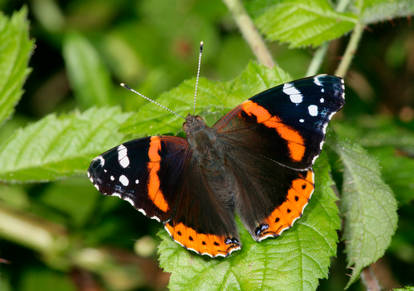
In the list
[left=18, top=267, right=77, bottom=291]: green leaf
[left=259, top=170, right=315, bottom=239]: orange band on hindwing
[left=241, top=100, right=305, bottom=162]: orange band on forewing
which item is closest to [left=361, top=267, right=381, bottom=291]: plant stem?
[left=259, top=170, right=315, bottom=239]: orange band on hindwing

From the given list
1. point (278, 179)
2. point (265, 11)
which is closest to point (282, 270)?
point (278, 179)

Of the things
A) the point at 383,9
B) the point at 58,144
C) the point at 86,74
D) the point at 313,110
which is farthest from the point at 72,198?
the point at 383,9

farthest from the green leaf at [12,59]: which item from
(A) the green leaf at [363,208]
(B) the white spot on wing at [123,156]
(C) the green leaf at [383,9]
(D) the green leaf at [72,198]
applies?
(C) the green leaf at [383,9]

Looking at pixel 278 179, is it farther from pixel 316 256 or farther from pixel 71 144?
pixel 71 144

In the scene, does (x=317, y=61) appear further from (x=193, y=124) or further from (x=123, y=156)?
(x=123, y=156)

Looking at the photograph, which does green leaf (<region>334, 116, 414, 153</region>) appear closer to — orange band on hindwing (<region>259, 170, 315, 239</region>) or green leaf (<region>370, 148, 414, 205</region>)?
green leaf (<region>370, 148, 414, 205</region>)

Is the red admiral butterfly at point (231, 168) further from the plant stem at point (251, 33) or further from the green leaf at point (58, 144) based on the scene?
the plant stem at point (251, 33)
